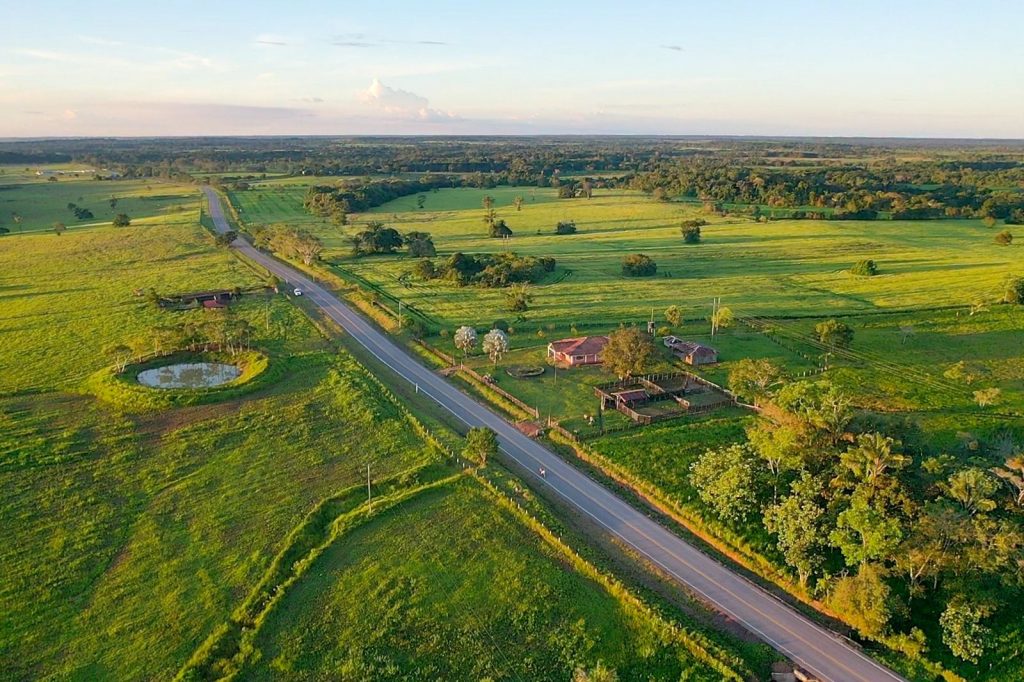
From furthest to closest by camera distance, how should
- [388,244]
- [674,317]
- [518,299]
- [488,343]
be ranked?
[388,244], [518,299], [674,317], [488,343]

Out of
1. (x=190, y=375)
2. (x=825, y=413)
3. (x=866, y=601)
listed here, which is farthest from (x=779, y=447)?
(x=190, y=375)

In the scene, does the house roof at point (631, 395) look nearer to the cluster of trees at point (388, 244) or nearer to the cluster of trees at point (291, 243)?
the cluster of trees at point (388, 244)

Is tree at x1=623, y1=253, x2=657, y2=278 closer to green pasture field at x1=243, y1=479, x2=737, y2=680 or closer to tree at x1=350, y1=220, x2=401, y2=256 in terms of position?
tree at x1=350, y1=220, x2=401, y2=256

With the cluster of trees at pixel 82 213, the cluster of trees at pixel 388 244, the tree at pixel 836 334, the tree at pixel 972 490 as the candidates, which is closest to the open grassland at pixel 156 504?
the tree at pixel 972 490

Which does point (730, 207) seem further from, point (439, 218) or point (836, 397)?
point (836, 397)

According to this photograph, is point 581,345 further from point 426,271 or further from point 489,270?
point 426,271

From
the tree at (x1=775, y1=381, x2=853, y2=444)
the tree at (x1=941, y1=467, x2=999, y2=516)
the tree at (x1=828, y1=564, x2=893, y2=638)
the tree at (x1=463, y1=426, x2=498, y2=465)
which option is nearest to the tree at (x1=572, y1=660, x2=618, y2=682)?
the tree at (x1=828, y1=564, x2=893, y2=638)
